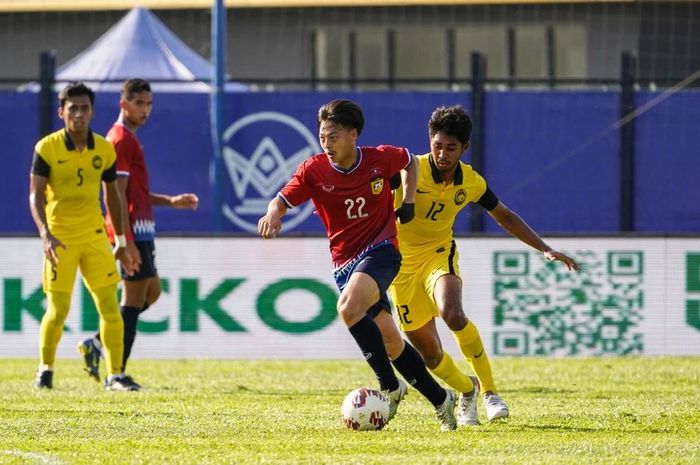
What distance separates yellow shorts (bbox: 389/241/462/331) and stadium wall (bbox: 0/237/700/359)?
4.98 metres

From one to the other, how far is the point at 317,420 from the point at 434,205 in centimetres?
139

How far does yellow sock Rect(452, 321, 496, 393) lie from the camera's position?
8.66 metres

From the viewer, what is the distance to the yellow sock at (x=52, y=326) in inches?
421

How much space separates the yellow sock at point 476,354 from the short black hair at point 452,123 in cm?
108

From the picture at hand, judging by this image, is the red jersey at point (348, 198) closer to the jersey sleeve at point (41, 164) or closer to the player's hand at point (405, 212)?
the player's hand at point (405, 212)

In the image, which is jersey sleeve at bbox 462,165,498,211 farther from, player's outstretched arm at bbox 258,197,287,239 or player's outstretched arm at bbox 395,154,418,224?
player's outstretched arm at bbox 258,197,287,239

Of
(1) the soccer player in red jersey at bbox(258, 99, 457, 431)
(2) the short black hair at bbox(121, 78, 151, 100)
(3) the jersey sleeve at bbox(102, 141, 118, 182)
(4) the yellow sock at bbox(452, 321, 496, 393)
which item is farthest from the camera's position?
(2) the short black hair at bbox(121, 78, 151, 100)

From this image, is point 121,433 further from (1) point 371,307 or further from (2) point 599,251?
(2) point 599,251

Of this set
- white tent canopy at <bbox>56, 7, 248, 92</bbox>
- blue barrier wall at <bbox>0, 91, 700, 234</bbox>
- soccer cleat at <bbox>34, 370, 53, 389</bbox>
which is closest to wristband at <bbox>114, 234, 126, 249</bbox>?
soccer cleat at <bbox>34, 370, 53, 389</bbox>

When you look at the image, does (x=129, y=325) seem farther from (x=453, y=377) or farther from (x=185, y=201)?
(x=453, y=377)

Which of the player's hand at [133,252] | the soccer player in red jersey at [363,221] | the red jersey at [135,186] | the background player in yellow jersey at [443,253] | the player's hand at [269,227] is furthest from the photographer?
the red jersey at [135,186]

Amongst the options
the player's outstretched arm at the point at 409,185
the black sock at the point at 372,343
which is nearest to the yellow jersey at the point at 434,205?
the player's outstretched arm at the point at 409,185

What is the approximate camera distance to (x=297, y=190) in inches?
314

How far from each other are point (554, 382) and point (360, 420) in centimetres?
400
